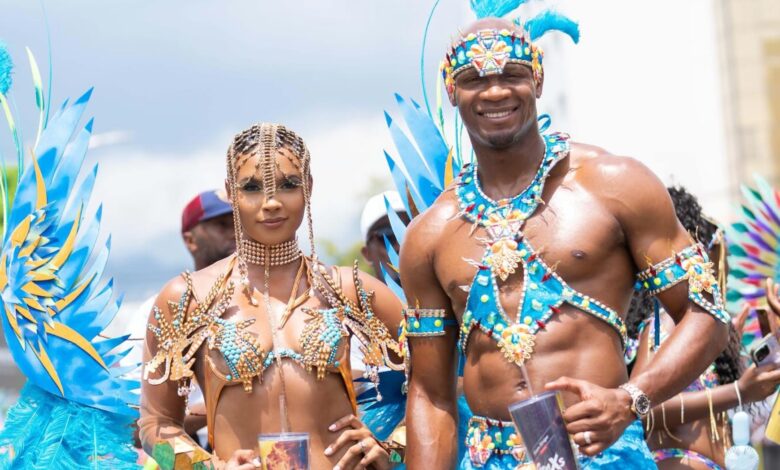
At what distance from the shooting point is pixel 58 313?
193 inches

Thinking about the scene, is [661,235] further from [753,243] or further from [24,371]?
[753,243]

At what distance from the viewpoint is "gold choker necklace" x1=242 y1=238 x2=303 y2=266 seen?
434 centimetres

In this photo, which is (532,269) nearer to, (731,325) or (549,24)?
(549,24)

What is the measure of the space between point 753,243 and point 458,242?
3.29 meters

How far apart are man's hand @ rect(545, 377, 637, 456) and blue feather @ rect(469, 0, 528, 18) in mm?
1407

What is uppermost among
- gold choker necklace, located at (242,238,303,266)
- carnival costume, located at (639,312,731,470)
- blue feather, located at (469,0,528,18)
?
blue feather, located at (469,0,528,18)

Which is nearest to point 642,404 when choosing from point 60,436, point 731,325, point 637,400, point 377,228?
point 637,400

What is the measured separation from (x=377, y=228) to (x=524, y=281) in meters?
2.17

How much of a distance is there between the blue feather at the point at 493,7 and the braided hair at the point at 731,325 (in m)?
1.45

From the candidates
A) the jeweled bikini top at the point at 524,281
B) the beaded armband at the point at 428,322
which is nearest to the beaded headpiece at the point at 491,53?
the jeweled bikini top at the point at 524,281

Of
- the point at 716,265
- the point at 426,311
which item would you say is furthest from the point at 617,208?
the point at 716,265

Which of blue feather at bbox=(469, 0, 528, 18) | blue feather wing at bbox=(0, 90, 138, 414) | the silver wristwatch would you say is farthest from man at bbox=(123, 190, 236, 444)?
the silver wristwatch

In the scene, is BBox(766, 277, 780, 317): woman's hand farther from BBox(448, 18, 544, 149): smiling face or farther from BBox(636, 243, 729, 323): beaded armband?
BBox(448, 18, 544, 149): smiling face

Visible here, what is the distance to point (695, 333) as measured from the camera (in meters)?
3.46
